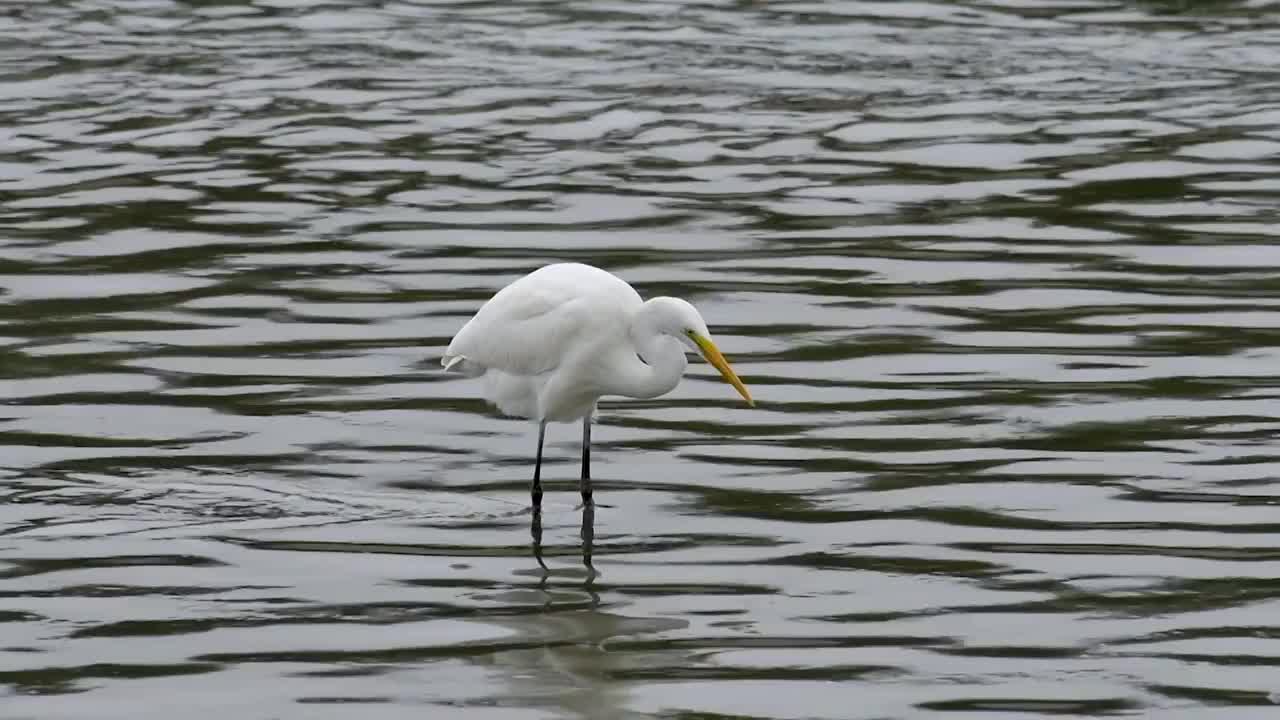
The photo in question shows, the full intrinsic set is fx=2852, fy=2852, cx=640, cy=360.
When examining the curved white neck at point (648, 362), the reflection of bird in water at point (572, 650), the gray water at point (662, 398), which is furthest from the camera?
the curved white neck at point (648, 362)

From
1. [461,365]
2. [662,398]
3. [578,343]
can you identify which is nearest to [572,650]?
[578,343]

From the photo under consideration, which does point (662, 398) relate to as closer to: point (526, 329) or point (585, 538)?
point (526, 329)

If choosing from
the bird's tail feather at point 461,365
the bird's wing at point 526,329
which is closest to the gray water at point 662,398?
the bird's tail feather at point 461,365

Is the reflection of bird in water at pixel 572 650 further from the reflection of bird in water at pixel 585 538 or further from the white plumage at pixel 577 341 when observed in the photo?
the white plumage at pixel 577 341

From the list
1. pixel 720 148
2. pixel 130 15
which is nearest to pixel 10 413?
pixel 720 148

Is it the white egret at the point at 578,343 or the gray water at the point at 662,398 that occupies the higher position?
the white egret at the point at 578,343

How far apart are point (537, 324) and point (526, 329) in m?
0.05

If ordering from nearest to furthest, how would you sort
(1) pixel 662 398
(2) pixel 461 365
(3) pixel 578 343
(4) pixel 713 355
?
(4) pixel 713 355, (3) pixel 578 343, (2) pixel 461 365, (1) pixel 662 398

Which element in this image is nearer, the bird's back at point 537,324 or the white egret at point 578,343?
the white egret at point 578,343

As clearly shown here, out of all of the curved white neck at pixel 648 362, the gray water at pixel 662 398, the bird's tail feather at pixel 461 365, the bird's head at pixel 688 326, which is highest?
the bird's head at pixel 688 326

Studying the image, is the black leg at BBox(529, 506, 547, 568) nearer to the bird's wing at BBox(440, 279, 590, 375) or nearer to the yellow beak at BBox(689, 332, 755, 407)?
the bird's wing at BBox(440, 279, 590, 375)

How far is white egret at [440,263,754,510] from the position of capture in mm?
9828

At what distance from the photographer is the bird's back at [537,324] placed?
32.7 feet

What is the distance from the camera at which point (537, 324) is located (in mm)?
10031
